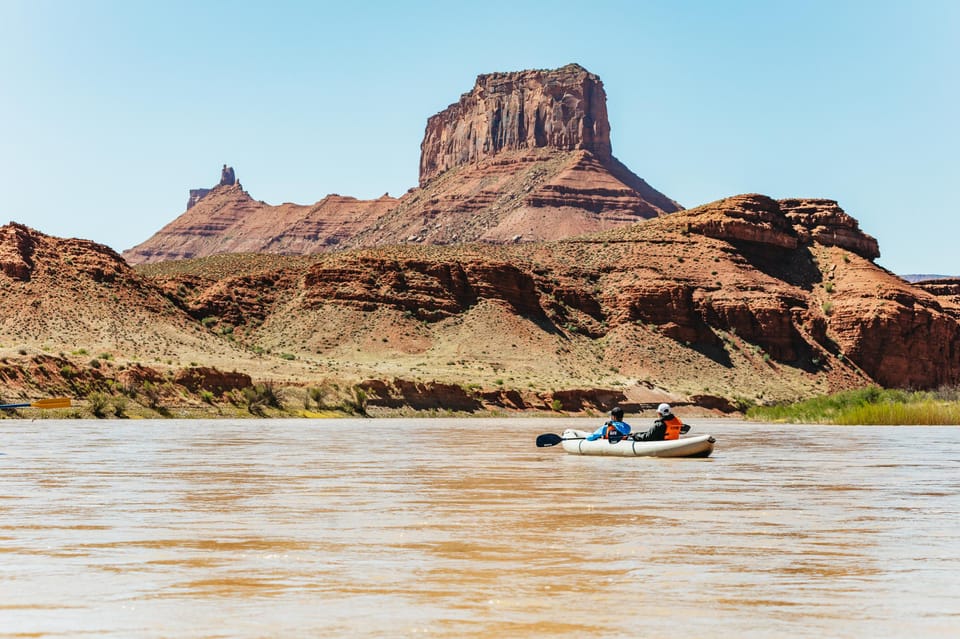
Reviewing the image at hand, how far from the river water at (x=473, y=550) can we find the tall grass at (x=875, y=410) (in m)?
23.2

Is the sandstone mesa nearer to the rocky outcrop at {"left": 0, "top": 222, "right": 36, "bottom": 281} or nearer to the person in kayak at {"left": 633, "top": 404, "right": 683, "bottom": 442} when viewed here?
the rocky outcrop at {"left": 0, "top": 222, "right": 36, "bottom": 281}

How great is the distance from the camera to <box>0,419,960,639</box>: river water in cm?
907

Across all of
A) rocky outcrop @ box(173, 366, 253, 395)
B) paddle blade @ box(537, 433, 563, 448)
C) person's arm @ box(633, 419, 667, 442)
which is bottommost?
paddle blade @ box(537, 433, 563, 448)

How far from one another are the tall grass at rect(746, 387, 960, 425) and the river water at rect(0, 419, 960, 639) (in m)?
23.2

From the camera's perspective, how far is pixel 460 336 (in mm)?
92875

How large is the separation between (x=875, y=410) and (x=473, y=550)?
42.0 meters

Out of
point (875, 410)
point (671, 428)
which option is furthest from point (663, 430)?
point (875, 410)

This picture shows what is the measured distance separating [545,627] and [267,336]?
8656cm

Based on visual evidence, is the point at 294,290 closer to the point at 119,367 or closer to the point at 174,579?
the point at 119,367

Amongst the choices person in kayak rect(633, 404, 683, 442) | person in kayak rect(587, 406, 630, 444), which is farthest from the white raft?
person in kayak rect(633, 404, 683, 442)

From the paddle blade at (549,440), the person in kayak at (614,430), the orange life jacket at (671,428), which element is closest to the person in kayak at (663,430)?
the orange life jacket at (671,428)

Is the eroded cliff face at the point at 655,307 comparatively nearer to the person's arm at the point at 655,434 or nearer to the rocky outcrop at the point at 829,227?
the rocky outcrop at the point at 829,227

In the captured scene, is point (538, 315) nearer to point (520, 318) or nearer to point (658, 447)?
point (520, 318)

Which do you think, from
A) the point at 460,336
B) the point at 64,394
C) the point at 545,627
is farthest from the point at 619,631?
the point at 460,336
